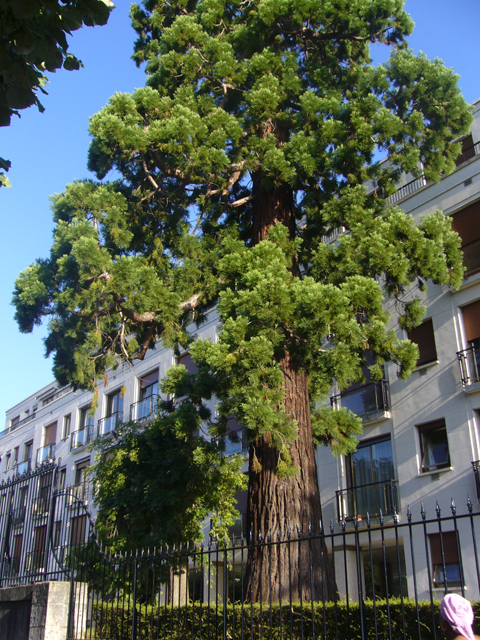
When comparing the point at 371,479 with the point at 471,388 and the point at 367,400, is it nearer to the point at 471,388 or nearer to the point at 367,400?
the point at 367,400

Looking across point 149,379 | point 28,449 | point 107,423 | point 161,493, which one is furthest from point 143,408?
point 161,493

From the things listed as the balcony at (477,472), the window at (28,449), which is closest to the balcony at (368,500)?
the balcony at (477,472)

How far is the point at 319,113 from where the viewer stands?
10.9 meters

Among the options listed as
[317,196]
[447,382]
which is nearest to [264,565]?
[317,196]

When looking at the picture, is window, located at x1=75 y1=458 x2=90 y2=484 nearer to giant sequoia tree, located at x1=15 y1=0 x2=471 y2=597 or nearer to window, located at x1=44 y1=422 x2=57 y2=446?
window, located at x1=44 y1=422 x2=57 y2=446

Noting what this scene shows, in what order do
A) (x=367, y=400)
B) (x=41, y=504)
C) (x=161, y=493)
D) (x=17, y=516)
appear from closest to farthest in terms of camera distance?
(x=41, y=504) < (x=17, y=516) < (x=161, y=493) < (x=367, y=400)

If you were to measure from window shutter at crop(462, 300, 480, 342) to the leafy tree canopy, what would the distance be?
42.8 feet

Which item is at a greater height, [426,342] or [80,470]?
[426,342]

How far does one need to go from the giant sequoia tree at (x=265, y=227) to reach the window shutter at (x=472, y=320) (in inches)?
220

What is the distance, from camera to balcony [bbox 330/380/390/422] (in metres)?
17.2

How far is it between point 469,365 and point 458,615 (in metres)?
12.5

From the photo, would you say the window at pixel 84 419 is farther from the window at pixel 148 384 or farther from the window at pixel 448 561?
the window at pixel 448 561

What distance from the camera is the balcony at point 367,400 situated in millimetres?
17172

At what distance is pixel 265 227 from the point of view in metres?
10.7
